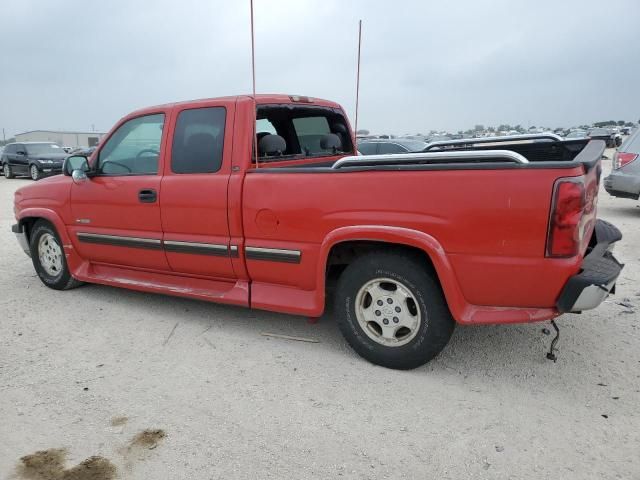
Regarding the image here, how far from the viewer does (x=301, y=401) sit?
3.01 meters

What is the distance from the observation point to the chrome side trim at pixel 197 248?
383cm

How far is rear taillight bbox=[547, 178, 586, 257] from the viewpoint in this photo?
2643mm

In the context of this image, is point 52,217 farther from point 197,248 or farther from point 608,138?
point 608,138

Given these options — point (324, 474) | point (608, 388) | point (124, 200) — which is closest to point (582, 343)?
point (608, 388)

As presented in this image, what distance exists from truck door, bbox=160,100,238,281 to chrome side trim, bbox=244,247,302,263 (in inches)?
5.7

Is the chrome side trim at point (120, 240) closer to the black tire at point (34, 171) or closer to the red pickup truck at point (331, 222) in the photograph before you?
the red pickup truck at point (331, 222)

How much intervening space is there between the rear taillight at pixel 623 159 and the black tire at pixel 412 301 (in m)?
7.44

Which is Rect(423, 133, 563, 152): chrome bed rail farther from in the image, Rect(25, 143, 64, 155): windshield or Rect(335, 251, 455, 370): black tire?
Rect(25, 143, 64, 155): windshield

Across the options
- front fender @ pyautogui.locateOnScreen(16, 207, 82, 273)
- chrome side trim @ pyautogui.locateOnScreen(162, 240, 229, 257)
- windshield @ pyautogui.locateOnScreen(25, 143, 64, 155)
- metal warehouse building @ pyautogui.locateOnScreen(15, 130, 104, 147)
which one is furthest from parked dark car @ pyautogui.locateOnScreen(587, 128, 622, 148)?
metal warehouse building @ pyautogui.locateOnScreen(15, 130, 104, 147)

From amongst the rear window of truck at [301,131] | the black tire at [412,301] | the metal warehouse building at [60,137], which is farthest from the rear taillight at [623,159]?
the metal warehouse building at [60,137]

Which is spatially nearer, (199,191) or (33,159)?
(199,191)

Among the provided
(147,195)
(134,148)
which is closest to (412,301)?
(147,195)

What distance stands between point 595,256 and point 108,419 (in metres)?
3.12

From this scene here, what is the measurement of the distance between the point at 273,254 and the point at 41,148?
20.9m
